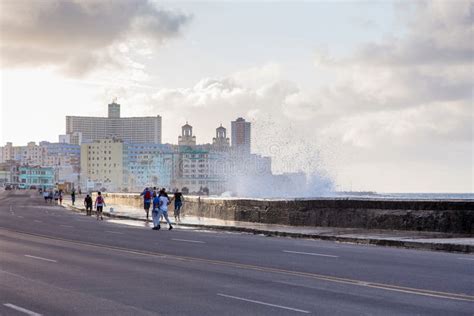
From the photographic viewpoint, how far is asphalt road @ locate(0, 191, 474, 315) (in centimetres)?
1130

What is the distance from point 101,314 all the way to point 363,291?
4.58 m

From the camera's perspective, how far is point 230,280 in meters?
14.5

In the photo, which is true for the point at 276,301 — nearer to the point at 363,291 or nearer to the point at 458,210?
the point at 363,291

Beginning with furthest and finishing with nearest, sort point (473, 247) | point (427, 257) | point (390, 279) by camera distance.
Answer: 1. point (473, 247)
2. point (427, 257)
3. point (390, 279)

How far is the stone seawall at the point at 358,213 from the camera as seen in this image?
25.5 m

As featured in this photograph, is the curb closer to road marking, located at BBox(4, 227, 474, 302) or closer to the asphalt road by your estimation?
the asphalt road

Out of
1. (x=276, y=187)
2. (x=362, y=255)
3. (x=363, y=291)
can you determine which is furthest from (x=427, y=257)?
(x=276, y=187)

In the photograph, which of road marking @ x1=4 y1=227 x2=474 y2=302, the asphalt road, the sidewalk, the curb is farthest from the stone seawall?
road marking @ x1=4 y1=227 x2=474 y2=302

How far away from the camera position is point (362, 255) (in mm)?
20172

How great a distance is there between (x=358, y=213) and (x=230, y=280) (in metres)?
15.4

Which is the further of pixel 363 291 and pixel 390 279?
pixel 390 279

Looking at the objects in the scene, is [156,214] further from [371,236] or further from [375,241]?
[375,241]

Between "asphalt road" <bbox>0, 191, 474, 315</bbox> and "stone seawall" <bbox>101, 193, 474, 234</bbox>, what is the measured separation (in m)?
3.80

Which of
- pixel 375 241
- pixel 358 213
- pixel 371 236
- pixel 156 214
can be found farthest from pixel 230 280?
pixel 156 214
